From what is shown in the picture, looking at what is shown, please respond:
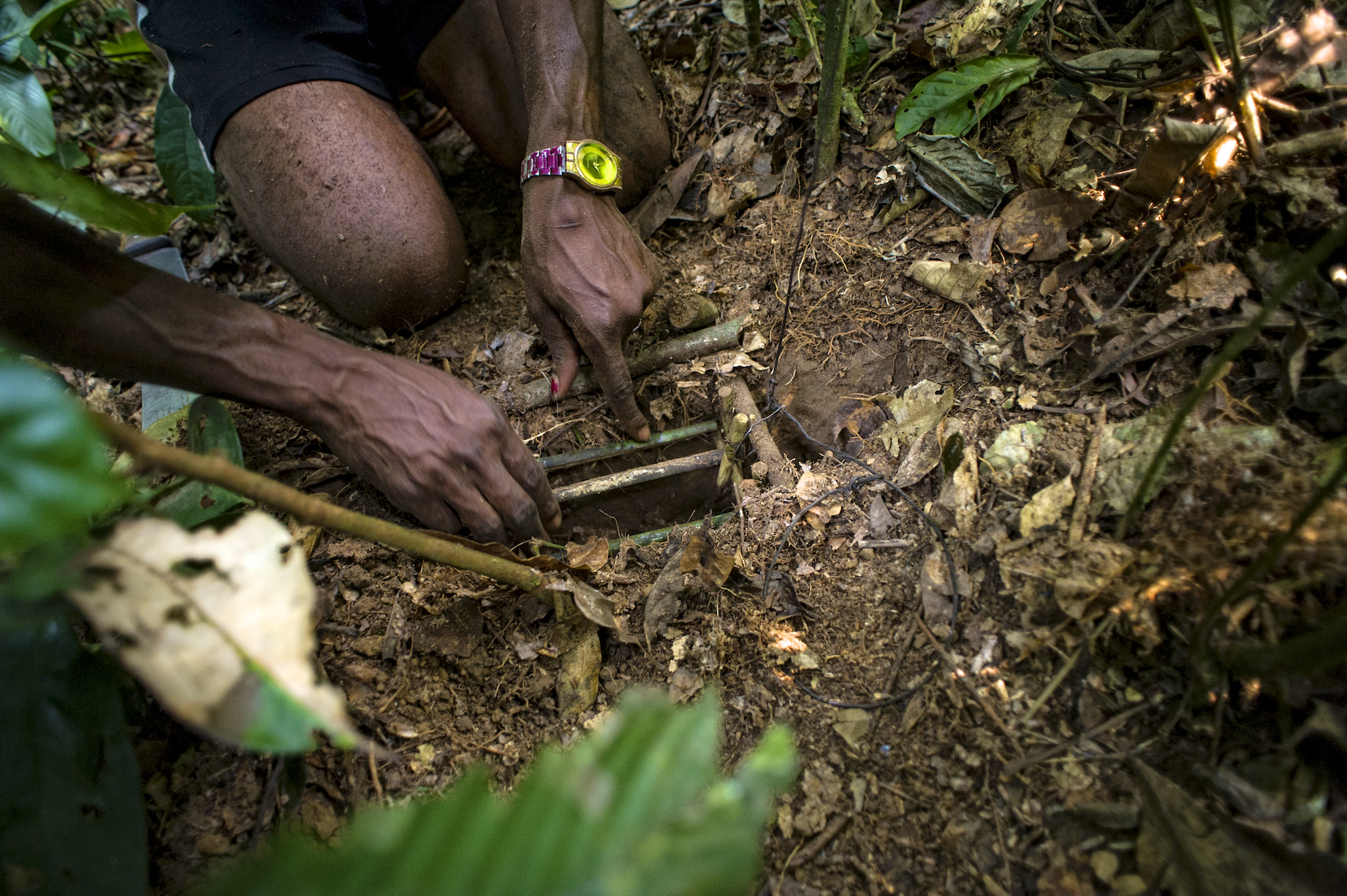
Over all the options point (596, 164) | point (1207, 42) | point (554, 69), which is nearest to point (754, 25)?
point (554, 69)

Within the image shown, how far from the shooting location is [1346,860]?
0.83 m

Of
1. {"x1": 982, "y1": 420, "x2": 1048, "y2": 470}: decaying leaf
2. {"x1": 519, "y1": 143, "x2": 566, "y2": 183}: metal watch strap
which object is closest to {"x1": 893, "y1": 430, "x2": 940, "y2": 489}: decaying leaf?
{"x1": 982, "y1": 420, "x2": 1048, "y2": 470}: decaying leaf

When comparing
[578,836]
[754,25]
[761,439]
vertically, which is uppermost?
[754,25]

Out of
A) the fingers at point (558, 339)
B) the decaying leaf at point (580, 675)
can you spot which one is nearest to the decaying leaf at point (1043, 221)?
the fingers at point (558, 339)

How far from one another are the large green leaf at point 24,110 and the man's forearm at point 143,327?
145 cm

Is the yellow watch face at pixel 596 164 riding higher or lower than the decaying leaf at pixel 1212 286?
higher

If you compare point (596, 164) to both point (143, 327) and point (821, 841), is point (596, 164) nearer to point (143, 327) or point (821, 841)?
point (143, 327)

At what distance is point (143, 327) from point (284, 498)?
0.78 m

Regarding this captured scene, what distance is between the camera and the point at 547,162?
1.76m

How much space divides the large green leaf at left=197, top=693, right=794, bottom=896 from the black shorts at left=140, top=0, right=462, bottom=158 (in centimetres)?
227

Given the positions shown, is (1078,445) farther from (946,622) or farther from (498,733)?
(498,733)

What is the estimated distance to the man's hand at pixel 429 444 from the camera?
142cm

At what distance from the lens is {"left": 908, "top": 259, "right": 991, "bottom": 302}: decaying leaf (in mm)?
1641

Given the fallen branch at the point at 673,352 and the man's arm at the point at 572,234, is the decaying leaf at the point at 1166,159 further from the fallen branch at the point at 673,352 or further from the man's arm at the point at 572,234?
the man's arm at the point at 572,234
